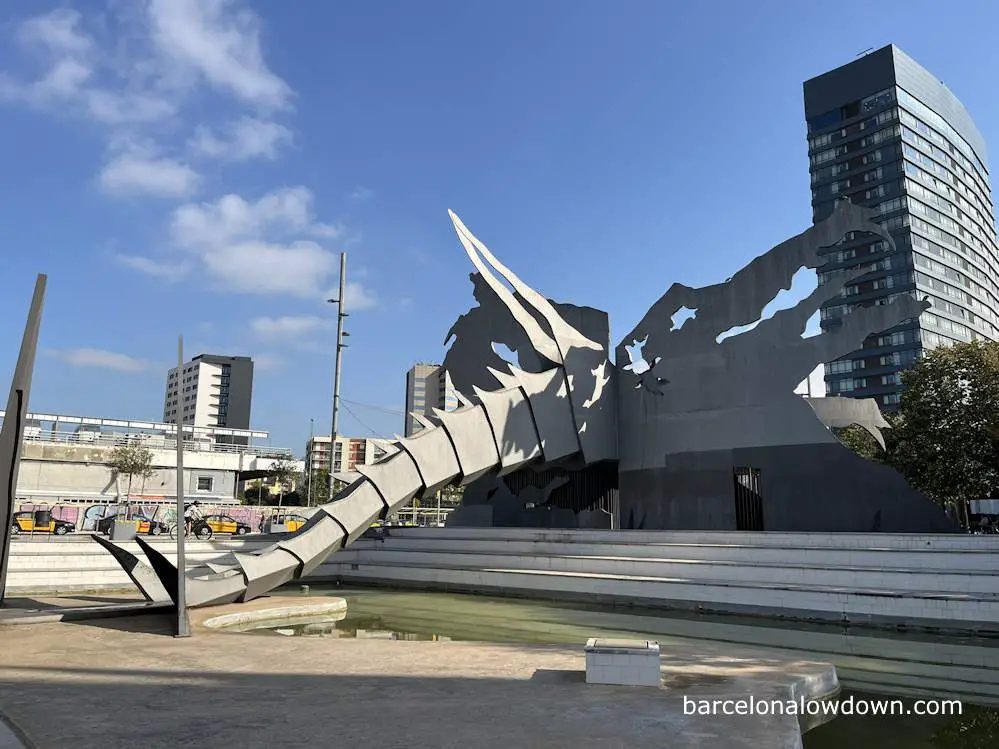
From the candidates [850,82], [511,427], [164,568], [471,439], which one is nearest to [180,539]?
[164,568]

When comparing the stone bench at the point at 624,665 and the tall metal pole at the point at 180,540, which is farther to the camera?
the tall metal pole at the point at 180,540

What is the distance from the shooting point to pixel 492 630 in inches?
503

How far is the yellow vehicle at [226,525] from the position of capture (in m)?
30.1

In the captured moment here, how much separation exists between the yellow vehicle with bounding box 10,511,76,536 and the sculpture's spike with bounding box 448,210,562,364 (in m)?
20.0

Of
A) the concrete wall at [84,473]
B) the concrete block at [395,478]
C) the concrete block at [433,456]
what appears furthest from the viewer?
the concrete wall at [84,473]

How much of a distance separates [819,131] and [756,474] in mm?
74309

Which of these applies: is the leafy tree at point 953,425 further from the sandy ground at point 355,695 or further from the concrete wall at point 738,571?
the sandy ground at point 355,695

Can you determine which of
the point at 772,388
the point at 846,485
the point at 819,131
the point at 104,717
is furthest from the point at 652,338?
the point at 819,131

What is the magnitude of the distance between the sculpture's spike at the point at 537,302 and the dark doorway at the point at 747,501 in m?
5.83

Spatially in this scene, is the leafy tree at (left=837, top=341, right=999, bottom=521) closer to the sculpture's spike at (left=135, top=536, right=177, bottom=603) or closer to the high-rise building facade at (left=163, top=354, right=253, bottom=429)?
the sculpture's spike at (left=135, top=536, right=177, bottom=603)

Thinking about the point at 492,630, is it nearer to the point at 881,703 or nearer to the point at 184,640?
the point at 184,640

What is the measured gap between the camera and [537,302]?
863 inches

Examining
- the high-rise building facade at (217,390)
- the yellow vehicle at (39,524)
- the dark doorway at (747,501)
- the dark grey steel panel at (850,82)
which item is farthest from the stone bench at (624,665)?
the high-rise building facade at (217,390)

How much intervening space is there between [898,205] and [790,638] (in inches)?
Result: 2926
